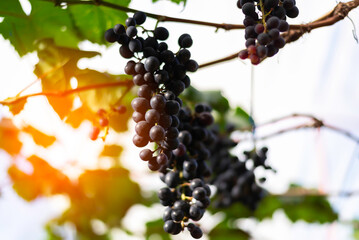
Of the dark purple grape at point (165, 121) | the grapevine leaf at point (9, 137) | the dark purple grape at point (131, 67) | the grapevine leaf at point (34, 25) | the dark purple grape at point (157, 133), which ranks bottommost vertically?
the dark purple grape at point (157, 133)

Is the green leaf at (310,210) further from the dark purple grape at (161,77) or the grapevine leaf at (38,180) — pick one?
the dark purple grape at (161,77)

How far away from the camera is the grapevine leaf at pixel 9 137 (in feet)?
5.77

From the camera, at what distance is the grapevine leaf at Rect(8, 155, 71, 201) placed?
1.86 m

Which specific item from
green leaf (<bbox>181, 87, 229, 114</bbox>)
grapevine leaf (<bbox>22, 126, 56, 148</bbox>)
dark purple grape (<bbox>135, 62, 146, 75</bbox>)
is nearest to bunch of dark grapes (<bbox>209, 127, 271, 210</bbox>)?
green leaf (<bbox>181, 87, 229, 114</bbox>)

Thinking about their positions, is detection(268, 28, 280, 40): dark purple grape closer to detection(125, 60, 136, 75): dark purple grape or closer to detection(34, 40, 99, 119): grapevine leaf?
detection(125, 60, 136, 75): dark purple grape

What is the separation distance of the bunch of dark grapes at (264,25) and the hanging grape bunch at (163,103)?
4.9 inches

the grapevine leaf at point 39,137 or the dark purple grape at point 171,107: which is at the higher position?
the grapevine leaf at point 39,137

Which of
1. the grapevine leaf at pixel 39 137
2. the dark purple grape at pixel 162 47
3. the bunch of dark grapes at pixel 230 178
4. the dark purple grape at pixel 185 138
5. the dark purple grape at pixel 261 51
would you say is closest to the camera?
the dark purple grape at pixel 261 51

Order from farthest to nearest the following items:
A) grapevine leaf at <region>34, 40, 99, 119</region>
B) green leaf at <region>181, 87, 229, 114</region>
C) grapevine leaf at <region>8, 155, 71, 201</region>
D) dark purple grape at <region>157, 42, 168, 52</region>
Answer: grapevine leaf at <region>8, 155, 71, 201</region>, green leaf at <region>181, 87, 229, 114</region>, grapevine leaf at <region>34, 40, 99, 119</region>, dark purple grape at <region>157, 42, 168, 52</region>

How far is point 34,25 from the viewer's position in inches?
47.5

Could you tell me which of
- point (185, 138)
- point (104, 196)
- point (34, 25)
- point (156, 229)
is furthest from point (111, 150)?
point (185, 138)

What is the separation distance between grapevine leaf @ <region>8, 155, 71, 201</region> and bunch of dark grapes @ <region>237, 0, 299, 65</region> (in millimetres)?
1479

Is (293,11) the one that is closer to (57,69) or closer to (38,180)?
(57,69)

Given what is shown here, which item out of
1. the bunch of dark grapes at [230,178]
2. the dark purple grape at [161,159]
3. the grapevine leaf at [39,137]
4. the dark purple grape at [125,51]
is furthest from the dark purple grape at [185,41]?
the grapevine leaf at [39,137]
